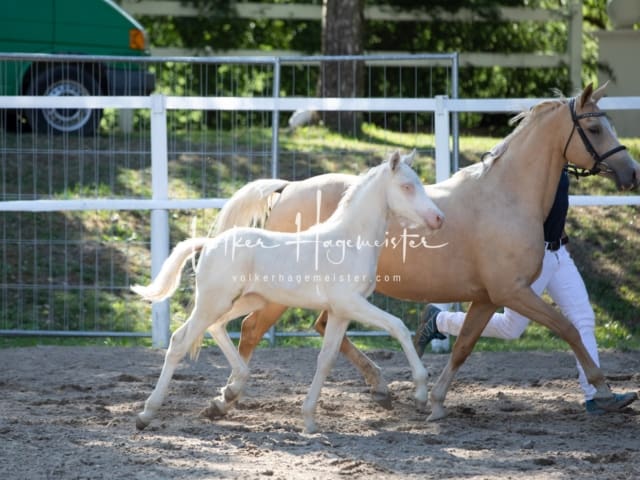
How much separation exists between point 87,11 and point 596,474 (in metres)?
8.84

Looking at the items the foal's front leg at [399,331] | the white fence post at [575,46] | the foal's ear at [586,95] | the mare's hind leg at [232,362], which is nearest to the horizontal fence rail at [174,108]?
the foal's ear at [586,95]

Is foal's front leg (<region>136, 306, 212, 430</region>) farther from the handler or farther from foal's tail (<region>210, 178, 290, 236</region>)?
the handler

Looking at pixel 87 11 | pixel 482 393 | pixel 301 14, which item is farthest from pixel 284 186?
pixel 301 14

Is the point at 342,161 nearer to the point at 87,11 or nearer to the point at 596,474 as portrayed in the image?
the point at 87,11

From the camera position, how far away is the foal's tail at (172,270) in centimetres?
557

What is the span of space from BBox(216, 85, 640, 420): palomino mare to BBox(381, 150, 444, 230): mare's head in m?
0.67

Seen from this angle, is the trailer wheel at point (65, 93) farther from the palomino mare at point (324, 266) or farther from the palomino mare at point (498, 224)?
the palomino mare at point (324, 266)

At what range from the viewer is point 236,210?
636 centimetres

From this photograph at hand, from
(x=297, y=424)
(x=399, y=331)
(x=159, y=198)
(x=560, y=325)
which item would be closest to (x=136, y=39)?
(x=159, y=198)

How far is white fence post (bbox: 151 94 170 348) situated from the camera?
8.27 m

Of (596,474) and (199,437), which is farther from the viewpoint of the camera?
(199,437)

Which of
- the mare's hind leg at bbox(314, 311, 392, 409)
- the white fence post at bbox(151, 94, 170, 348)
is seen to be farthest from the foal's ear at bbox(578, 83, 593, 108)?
the white fence post at bbox(151, 94, 170, 348)

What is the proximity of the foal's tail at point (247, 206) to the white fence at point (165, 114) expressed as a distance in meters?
1.93

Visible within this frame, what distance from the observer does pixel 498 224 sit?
5910 mm
